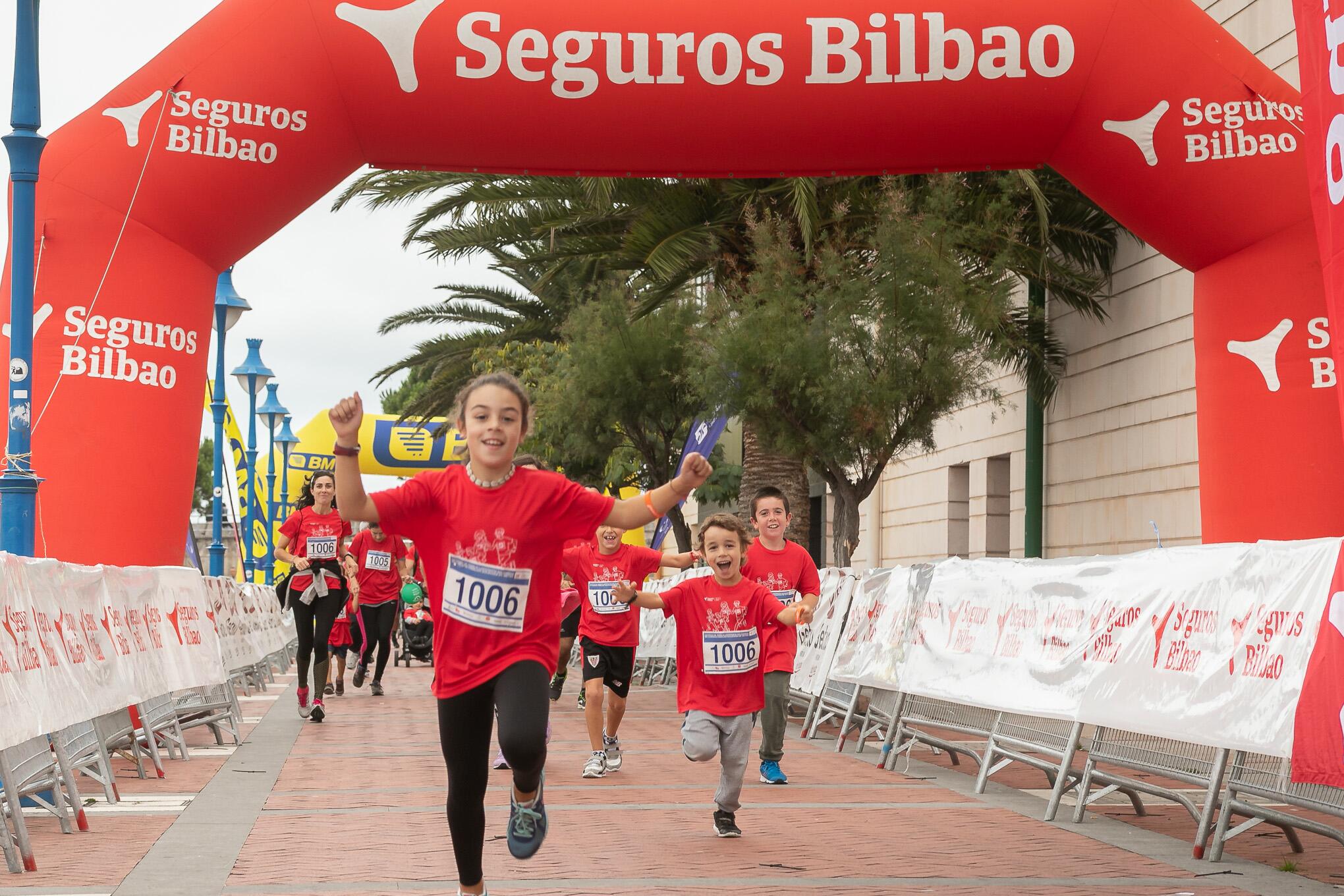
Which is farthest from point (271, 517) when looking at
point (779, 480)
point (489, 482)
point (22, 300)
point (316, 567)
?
point (489, 482)

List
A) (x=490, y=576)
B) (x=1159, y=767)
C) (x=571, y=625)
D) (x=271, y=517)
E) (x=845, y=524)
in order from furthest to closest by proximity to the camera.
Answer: (x=271, y=517)
(x=845, y=524)
(x=571, y=625)
(x=1159, y=767)
(x=490, y=576)

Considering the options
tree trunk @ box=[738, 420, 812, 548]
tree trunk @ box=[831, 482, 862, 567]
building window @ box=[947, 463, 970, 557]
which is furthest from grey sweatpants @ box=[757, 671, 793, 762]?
building window @ box=[947, 463, 970, 557]

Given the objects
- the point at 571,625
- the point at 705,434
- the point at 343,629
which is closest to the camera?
the point at 571,625

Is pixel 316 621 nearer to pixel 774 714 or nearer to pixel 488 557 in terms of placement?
pixel 774 714

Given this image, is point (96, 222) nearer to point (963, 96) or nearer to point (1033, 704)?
point (963, 96)

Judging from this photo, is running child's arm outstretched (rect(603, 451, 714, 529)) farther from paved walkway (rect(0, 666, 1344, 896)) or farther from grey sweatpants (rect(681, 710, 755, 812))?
grey sweatpants (rect(681, 710, 755, 812))

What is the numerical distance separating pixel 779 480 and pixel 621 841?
14422mm

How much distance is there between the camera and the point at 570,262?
25.4 m

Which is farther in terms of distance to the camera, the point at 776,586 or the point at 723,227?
the point at 723,227

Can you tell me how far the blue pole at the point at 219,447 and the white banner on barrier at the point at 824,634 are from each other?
13828 millimetres

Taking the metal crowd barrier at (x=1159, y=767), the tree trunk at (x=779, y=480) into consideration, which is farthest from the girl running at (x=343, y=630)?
the metal crowd barrier at (x=1159, y=767)

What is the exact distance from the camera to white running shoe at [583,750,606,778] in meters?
10.5

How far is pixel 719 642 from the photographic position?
26.7ft

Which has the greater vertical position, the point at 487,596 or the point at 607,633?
the point at 487,596
